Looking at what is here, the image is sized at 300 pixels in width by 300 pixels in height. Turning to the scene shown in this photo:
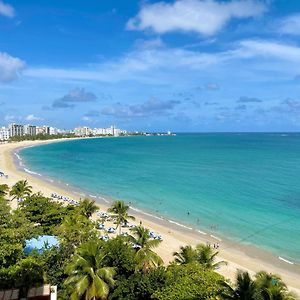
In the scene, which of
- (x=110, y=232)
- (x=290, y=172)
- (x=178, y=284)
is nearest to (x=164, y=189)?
(x=110, y=232)

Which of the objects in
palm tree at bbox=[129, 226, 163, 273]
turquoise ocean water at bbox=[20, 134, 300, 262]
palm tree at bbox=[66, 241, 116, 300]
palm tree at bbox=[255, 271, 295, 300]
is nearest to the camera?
palm tree at bbox=[255, 271, 295, 300]

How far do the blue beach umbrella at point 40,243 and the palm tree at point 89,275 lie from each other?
15.5 feet

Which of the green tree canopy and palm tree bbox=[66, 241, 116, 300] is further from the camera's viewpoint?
palm tree bbox=[66, 241, 116, 300]

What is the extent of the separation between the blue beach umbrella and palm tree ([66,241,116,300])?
4.71 metres

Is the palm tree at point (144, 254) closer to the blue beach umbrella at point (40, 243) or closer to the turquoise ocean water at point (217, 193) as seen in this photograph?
the blue beach umbrella at point (40, 243)

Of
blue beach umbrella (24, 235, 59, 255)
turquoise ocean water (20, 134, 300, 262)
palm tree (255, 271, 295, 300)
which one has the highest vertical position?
palm tree (255, 271, 295, 300)

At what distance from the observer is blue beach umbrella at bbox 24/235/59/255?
23102mm

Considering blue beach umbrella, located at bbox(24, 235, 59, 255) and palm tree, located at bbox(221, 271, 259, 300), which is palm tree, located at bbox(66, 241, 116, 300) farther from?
palm tree, located at bbox(221, 271, 259, 300)

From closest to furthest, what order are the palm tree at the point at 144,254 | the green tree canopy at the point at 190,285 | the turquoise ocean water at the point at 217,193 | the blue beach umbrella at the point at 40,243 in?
the green tree canopy at the point at 190,285, the palm tree at the point at 144,254, the blue beach umbrella at the point at 40,243, the turquoise ocean water at the point at 217,193

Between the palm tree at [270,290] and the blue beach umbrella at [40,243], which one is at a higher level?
the palm tree at [270,290]

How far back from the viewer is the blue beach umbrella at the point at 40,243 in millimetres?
23102

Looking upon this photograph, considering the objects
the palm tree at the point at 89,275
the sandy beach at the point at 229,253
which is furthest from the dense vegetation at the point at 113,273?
the sandy beach at the point at 229,253

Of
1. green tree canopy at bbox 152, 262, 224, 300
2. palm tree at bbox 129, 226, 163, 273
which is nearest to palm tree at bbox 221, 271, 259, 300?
green tree canopy at bbox 152, 262, 224, 300

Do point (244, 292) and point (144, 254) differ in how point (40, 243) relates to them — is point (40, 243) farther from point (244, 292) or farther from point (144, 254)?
point (244, 292)
